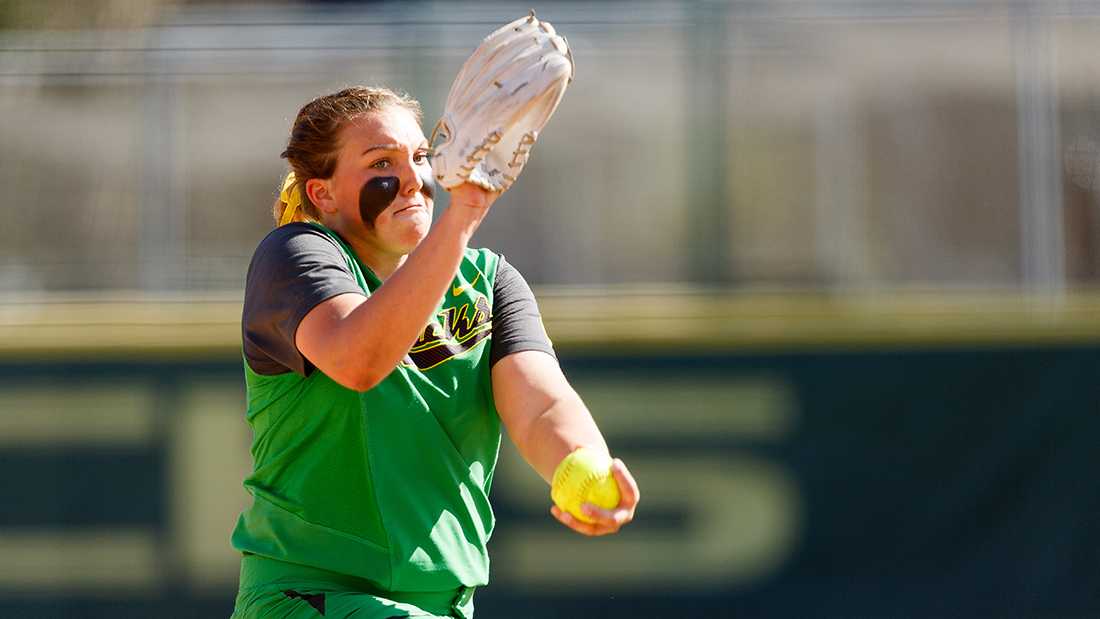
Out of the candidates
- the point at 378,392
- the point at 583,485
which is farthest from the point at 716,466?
the point at 583,485

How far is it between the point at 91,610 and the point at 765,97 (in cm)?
337

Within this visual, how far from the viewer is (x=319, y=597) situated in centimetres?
238

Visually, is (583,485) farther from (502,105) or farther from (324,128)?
(324,128)

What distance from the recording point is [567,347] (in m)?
5.48

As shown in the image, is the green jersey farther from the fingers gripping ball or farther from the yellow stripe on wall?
the yellow stripe on wall

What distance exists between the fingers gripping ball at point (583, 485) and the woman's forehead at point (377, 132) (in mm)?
713

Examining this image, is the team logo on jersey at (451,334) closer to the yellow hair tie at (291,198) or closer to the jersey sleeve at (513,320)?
the jersey sleeve at (513,320)

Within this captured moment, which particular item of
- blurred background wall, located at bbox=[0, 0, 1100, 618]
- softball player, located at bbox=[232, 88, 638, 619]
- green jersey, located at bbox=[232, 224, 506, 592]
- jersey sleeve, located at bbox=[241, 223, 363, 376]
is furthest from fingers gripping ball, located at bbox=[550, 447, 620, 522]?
blurred background wall, located at bbox=[0, 0, 1100, 618]

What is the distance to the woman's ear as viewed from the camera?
2.67 metres

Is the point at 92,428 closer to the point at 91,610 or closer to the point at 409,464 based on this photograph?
the point at 91,610

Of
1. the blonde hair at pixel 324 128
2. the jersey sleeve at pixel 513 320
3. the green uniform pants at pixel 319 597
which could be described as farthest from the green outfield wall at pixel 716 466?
the green uniform pants at pixel 319 597

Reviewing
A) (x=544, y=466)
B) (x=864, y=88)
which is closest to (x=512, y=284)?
(x=544, y=466)

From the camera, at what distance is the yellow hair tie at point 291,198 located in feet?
9.10

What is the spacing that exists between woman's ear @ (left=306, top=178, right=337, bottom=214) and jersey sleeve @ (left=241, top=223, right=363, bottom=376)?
182 mm
